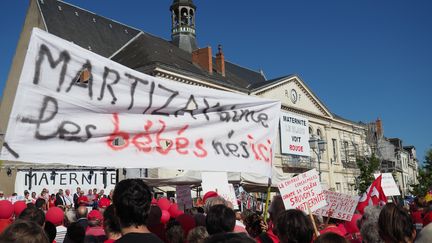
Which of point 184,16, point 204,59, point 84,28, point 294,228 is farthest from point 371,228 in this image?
point 184,16

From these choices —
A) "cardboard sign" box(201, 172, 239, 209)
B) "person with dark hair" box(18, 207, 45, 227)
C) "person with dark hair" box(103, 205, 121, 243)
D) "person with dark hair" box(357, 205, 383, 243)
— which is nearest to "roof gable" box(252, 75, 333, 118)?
"cardboard sign" box(201, 172, 239, 209)

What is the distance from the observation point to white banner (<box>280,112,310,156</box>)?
41.8m

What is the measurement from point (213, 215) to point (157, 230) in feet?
3.82

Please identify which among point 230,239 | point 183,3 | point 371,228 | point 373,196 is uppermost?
point 183,3

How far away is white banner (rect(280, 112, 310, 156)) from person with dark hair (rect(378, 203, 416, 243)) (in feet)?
125

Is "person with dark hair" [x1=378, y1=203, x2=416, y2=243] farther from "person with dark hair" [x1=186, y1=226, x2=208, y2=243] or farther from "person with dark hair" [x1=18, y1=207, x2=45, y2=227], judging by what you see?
"person with dark hair" [x1=18, y1=207, x2=45, y2=227]

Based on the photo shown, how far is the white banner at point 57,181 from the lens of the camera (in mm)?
18547

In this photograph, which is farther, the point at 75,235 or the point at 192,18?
the point at 192,18

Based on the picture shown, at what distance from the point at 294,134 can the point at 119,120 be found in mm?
39638

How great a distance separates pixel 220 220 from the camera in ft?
12.9

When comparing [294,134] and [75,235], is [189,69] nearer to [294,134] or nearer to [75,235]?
[294,134]

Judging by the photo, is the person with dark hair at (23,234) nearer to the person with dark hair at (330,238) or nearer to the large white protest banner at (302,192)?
the person with dark hair at (330,238)

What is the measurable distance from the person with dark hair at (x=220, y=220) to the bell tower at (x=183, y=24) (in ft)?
132

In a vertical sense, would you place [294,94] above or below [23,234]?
above
